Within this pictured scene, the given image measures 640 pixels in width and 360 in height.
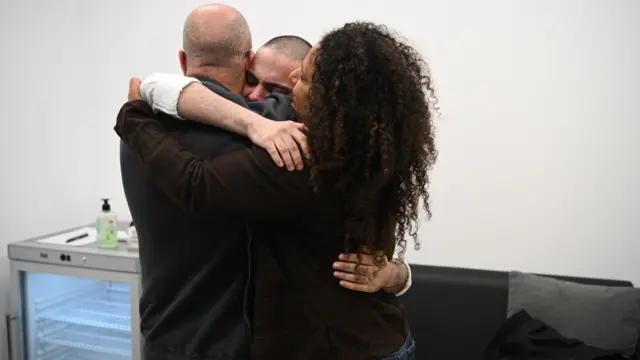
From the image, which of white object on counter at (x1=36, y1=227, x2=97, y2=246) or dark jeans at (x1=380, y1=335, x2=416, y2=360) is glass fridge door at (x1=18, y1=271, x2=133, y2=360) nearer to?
white object on counter at (x1=36, y1=227, x2=97, y2=246)

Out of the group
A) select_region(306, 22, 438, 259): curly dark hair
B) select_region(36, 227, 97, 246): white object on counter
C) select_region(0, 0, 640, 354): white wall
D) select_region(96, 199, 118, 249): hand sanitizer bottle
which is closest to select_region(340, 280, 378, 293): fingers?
select_region(306, 22, 438, 259): curly dark hair

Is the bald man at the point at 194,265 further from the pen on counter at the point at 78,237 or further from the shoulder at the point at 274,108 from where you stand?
the pen on counter at the point at 78,237

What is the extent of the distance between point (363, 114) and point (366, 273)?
Result: 307mm

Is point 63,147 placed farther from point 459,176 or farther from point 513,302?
point 513,302

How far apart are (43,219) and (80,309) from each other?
50 centimetres

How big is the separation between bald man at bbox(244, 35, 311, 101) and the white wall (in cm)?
108

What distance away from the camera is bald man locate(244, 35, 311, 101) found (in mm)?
1311

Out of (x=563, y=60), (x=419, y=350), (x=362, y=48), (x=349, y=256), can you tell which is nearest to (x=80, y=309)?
(x=419, y=350)

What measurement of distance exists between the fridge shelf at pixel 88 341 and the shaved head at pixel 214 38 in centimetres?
165

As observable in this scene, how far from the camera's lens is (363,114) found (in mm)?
859

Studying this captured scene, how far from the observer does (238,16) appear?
1.16 metres

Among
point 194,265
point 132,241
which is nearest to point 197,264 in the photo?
point 194,265

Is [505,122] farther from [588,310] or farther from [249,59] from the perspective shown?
[249,59]

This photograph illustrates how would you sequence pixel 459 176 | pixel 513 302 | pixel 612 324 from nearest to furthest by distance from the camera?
pixel 612 324 → pixel 513 302 → pixel 459 176
